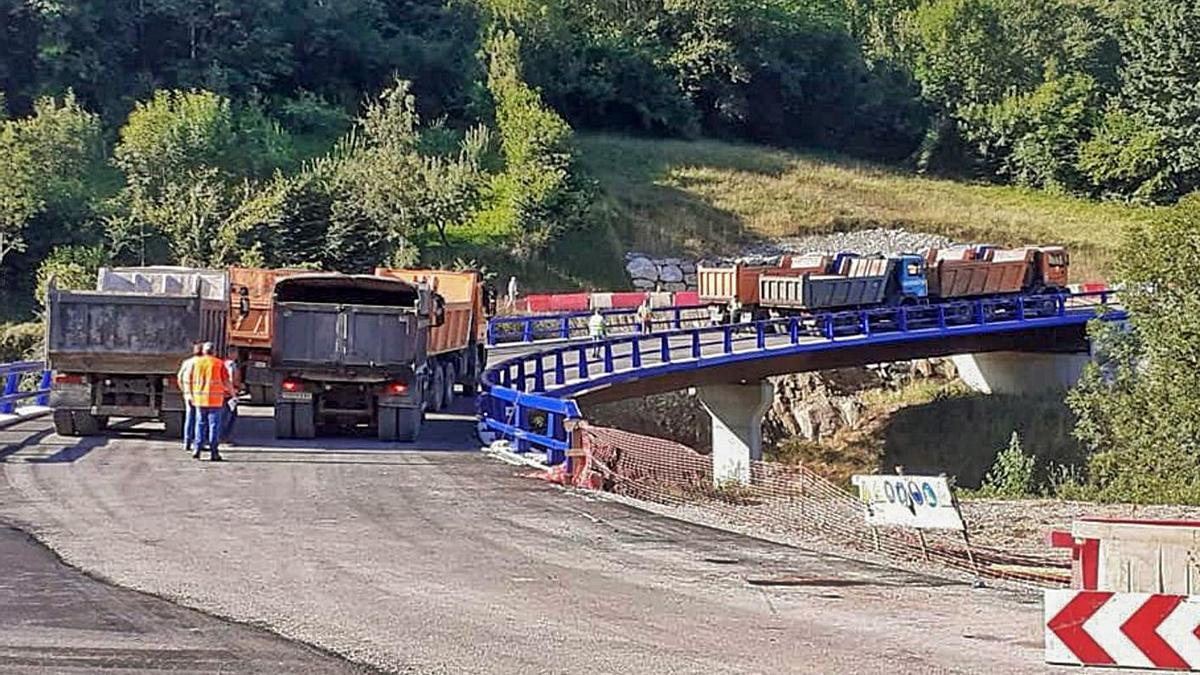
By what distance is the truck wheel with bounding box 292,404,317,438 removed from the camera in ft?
78.5

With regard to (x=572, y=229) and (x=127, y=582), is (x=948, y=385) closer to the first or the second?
(x=572, y=229)

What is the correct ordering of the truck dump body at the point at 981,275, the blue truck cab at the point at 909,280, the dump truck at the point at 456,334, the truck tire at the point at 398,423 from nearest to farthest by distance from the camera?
the truck tire at the point at 398,423 → the dump truck at the point at 456,334 → the blue truck cab at the point at 909,280 → the truck dump body at the point at 981,275

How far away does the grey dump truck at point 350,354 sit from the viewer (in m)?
23.2

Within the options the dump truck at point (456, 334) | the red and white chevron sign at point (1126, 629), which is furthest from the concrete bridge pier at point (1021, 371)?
the red and white chevron sign at point (1126, 629)

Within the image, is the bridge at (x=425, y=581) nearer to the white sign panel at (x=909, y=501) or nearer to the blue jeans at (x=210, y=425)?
the blue jeans at (x=210, y=425)

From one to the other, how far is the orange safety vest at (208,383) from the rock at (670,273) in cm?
3915

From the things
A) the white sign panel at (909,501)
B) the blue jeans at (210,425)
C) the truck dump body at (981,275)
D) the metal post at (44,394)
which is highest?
the truck dump body at (981,275)

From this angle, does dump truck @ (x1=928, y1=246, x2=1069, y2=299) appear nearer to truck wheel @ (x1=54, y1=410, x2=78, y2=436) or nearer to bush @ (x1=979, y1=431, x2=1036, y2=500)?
bush @ (x1=979, y1=431, x2=1036, y2=500)

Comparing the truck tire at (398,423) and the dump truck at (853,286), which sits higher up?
the dump truck at (853,286)

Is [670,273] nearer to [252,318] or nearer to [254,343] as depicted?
[252,318]

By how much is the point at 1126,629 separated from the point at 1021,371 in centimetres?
3848

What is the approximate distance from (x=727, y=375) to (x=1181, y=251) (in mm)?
10233

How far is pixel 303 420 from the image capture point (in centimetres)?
2398

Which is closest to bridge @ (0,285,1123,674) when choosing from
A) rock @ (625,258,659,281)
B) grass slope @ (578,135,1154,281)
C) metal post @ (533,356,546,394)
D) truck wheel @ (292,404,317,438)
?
truck wheel @ (292,404,317,438)
